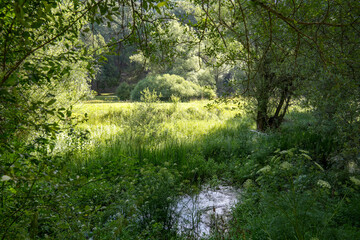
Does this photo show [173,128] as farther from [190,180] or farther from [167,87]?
[167,87]

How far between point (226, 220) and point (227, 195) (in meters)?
1.03

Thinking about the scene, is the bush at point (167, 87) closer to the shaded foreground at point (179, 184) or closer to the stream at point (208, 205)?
the shaded foreground at point (179, 184)

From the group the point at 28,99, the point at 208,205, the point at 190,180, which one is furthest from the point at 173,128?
the point at 28,99

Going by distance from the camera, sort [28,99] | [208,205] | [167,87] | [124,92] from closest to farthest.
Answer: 1. [28,99]
2. [208,205]
3. [167,87]
4. [124,92]

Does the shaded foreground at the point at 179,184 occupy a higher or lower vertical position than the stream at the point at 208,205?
higher

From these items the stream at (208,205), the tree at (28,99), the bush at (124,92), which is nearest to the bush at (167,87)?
the bush at (124,92)

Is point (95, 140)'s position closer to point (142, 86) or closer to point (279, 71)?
point (279, 71)

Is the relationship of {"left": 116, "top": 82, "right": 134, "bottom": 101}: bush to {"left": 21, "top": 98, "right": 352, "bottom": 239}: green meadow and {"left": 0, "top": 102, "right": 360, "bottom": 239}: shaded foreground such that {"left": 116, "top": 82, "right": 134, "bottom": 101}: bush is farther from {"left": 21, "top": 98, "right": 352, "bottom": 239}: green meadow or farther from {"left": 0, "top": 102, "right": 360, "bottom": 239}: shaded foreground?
{"left": 0, "top": 102, "right": 360, "bottom": 239}: shaded foreground

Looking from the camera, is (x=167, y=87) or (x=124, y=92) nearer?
(x=167, y=87)

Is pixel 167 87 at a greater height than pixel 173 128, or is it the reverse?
pixel 167 87

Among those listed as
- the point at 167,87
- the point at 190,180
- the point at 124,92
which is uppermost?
the point at 167,87

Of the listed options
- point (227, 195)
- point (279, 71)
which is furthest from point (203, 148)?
point (279, 71)

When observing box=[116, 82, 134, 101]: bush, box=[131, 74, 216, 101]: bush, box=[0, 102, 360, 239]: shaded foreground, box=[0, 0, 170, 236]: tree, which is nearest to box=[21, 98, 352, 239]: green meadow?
box=[0, 102, 360, 239]: shaded foreground

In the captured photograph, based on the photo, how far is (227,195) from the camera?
187 inches
